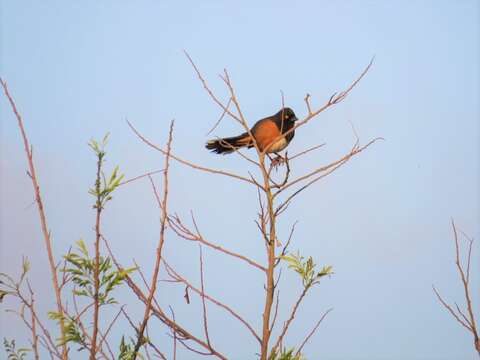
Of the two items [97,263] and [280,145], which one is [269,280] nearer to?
[97,263]

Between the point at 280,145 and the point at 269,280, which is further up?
the point at 280,145

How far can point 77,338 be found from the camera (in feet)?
5.72

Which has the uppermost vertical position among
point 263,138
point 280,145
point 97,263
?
point 263,138

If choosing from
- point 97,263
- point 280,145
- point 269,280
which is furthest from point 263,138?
point 97,263

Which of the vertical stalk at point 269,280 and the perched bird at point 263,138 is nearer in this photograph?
the vertical stalk at point 269,280

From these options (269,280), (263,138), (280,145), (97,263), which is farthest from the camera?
(263,138)

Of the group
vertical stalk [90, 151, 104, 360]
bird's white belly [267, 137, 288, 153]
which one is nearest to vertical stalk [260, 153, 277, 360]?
vertical stalk [90, 151, 104, 360]

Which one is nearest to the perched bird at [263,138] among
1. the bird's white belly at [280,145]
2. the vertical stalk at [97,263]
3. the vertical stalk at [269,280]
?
the bird's white belly at [280,145]

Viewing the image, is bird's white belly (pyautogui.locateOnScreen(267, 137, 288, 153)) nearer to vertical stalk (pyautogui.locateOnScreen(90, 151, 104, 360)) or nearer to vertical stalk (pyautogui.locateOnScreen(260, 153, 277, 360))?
vertical stalk (pyautogui.locateOnScreen(260, 153, 277, 360))

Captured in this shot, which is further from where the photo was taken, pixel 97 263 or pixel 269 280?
pixel 269 280

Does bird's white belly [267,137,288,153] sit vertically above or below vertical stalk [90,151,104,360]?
above

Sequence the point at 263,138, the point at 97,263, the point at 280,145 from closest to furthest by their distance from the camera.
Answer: the point at 97,263 → the point at 280,145 → the point at 263,138

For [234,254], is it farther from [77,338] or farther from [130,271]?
[77,338]

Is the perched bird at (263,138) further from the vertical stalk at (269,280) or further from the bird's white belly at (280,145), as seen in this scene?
the vertical stalk at (269,280)
